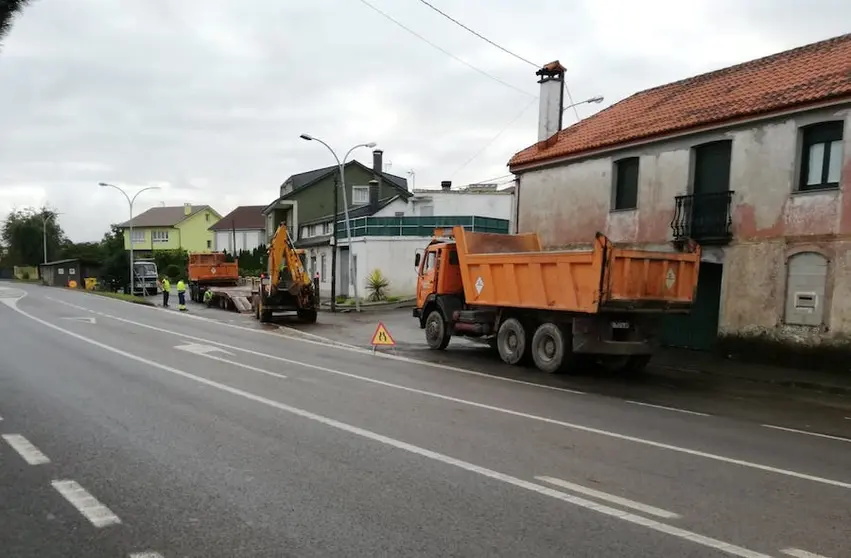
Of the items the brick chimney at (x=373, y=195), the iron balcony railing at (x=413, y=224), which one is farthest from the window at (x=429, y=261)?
the brick chimney at (x=373, y=195)

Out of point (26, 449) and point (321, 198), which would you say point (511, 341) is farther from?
point (321, 198)

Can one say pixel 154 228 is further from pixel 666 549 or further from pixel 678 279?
pixel 666 549

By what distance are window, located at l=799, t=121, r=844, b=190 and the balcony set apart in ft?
5.57

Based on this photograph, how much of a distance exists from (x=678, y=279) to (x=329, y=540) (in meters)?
10.2

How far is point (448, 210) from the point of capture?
1610 inches

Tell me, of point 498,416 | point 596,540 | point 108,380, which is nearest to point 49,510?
point 596,540

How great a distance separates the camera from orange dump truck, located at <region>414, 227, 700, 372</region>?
11.7 meters

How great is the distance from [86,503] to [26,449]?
1.89m

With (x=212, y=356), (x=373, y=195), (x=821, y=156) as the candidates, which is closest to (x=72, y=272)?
(x=373, y=195)

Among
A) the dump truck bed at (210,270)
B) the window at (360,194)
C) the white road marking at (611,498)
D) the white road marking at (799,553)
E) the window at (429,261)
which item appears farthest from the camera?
the window at (360,194)

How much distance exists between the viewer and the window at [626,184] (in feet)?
57.8

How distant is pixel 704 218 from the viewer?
1573 cm

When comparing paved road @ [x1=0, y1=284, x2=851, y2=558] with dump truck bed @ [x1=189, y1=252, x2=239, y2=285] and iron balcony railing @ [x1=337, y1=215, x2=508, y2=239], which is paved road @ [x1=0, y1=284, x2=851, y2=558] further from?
dump truck bed @ [x1=189, y1=252, x2=239, y2=285]

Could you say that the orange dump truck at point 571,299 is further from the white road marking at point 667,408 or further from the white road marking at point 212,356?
the white road marking at point 212,356
